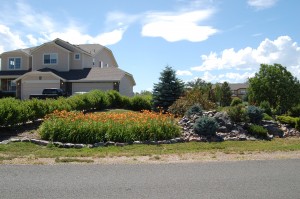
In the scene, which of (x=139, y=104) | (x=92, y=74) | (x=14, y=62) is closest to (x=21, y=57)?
(x=14, y=62)

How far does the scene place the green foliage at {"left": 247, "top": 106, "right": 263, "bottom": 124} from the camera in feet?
60.1

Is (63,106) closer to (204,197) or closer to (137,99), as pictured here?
(137,99)

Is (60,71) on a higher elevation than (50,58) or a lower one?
lower

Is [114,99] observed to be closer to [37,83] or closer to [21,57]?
[37,83]

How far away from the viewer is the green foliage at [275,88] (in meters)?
27.8

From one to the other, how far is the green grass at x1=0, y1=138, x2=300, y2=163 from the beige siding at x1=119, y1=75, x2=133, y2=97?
27.1 metres

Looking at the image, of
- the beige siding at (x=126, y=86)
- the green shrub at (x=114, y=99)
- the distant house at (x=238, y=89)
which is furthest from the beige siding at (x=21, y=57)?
the distant house at (x=238, y=89)

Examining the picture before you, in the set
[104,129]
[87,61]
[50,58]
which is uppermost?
[50,58]

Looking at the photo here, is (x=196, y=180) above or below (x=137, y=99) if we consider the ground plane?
below

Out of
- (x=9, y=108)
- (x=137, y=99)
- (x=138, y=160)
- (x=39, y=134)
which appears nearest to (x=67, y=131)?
(x=39, y=134)

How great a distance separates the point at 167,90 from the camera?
93.6 ft

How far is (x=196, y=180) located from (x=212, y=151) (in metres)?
4.75

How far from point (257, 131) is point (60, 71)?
30416 mm

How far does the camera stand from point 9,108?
1602cm
